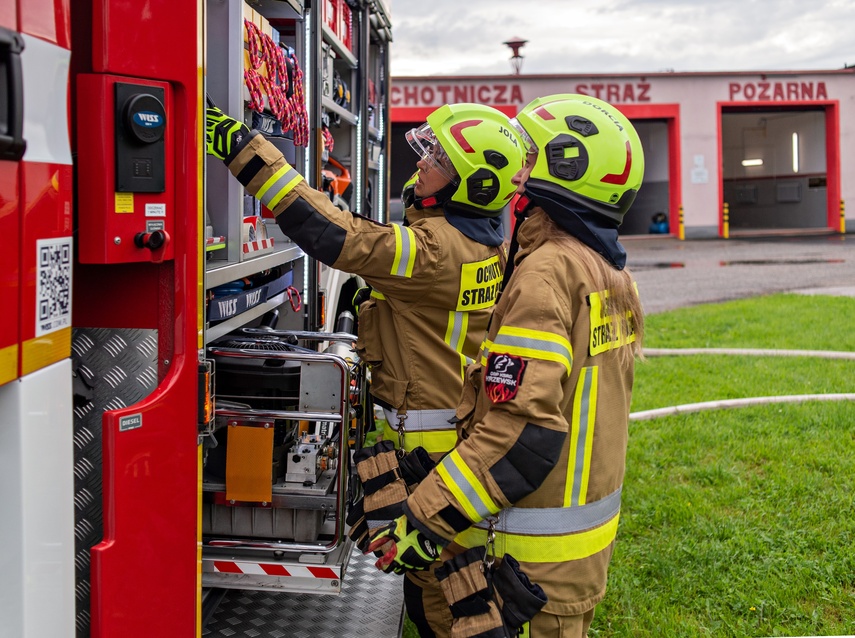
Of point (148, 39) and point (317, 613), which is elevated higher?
point (148, 39)

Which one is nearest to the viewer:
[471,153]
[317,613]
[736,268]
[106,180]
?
[106,180]

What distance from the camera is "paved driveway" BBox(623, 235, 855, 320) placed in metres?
13.6

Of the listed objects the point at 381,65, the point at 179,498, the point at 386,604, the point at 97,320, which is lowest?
the point at 386,604

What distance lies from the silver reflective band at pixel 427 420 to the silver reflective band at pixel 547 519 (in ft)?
2.81

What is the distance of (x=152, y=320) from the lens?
6.92 feet

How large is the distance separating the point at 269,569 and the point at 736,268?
1591 cm

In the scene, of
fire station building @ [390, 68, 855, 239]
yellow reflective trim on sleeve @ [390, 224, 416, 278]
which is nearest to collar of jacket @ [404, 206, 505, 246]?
yellow reflective trim on sleeve @ [390, 224, 416, 278]

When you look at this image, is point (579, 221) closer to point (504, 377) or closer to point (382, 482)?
point (504, 377)

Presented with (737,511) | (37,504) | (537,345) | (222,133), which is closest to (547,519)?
(537,345)

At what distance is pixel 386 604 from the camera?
139 inches

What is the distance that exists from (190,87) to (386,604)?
226 centimetres

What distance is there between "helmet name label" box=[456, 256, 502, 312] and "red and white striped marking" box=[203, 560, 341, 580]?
98 cm

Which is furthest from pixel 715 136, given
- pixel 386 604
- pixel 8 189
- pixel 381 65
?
pixel 8 189

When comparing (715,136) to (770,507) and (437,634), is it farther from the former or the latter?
(437,634)
